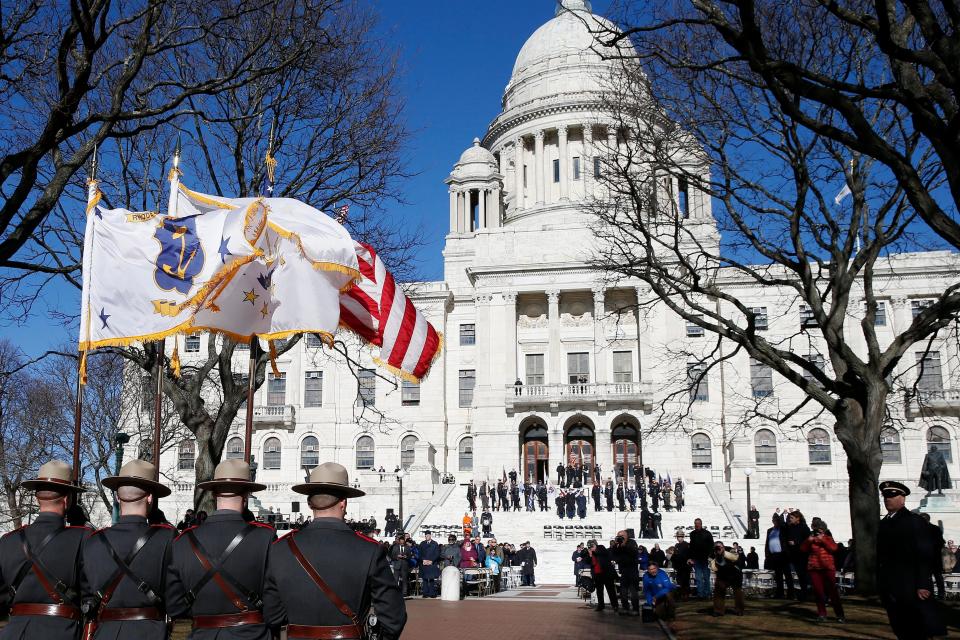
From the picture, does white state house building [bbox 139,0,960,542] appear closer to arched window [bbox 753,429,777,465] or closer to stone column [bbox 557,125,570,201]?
arched window [bbox 753,429,777,465]

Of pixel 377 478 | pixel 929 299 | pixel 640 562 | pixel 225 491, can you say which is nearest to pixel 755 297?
pixel 929 299

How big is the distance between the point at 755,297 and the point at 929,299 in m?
9.66

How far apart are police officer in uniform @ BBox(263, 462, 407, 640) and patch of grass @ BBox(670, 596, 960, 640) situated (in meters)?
8.98

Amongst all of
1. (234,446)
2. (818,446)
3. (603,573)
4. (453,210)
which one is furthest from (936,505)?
(234,446)

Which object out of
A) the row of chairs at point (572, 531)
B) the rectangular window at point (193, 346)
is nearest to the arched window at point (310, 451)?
the rectangular window at point (193, 346)

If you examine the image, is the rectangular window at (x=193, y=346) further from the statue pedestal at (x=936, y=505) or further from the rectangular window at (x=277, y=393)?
the statue pedestal at (x=936, y=505)

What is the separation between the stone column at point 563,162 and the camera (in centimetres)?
6731

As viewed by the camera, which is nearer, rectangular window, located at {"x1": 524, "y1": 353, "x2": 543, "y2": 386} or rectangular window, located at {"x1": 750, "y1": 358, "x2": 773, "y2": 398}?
rectangular window, located at {"x1": 750, "y1": 358, "x2": 773, "y2": 398}

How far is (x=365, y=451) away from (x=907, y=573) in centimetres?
4975

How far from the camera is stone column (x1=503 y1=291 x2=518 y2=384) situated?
53.3 meters

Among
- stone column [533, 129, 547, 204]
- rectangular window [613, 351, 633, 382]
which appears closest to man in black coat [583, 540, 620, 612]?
rectangular window [613, 351, 633, 382]

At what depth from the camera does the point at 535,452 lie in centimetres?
5319

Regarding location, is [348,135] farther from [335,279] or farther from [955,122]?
[955,122]

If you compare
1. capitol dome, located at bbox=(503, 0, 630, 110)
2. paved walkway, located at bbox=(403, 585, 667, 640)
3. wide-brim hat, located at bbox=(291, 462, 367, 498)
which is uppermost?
capitol dome, located at bbox=(503, 0, 630, 110)
